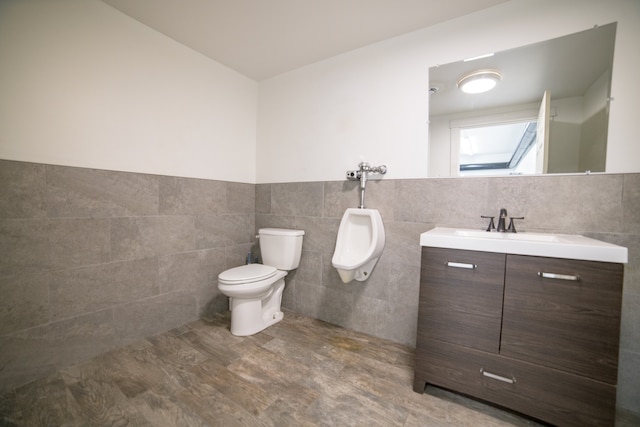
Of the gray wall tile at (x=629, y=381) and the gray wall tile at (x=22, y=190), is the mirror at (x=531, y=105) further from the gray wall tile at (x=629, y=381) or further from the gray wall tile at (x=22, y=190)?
the gray wall tile at (x=22, y=190)

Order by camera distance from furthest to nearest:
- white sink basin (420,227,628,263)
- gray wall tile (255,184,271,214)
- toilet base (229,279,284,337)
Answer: gray wall tile (255,184,271,214) < toilet base (229,279,284,337) < white sink basin (420,227,628,263)

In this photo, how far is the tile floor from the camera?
1131mm

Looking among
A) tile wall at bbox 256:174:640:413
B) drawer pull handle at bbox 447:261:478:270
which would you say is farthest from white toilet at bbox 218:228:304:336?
drawer pull handle at bbox 447:261:478:270

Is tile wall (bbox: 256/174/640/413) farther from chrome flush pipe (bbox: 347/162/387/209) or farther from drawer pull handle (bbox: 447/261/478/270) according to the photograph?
drawer pull handle (bbox: 447/261/478/270)

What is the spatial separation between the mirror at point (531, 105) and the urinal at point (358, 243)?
21.6 inches

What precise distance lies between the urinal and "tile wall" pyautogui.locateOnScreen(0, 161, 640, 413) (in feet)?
0.33

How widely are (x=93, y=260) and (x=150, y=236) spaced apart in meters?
0.33

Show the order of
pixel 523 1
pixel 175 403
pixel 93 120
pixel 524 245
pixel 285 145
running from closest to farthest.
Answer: pixel 524 245, pixel 175 403, pixel 523 1, pixel 93 120, pixel 285 145

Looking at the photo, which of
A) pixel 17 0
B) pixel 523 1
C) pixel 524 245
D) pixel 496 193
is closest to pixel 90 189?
pixel 17 0

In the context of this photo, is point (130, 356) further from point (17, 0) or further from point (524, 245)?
point (524, 245)

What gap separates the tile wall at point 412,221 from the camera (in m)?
1.22

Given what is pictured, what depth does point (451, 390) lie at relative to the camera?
1.28m

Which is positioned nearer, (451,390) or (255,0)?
(451,390)

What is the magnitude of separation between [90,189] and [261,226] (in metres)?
1.30
